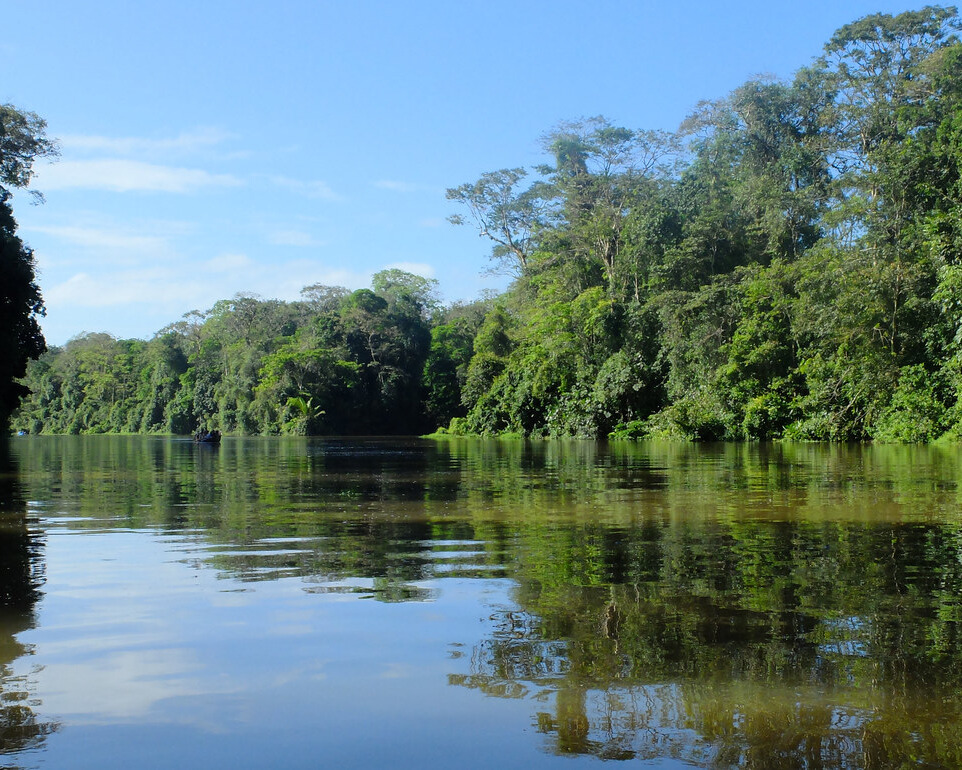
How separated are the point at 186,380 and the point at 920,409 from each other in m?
68.5

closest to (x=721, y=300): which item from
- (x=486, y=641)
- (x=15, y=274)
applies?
(x=15, y=274)

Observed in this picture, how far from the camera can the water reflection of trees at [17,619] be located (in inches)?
110

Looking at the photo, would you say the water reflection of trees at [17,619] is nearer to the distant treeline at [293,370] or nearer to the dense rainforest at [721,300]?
the dense rainforest at [721,300]

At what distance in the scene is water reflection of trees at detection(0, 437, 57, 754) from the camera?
2.80m

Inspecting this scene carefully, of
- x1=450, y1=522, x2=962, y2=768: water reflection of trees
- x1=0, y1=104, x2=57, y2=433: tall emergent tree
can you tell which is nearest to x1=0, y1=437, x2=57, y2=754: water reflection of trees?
x1=450, y1=522, x2=962, y2=768: water reflection of trees

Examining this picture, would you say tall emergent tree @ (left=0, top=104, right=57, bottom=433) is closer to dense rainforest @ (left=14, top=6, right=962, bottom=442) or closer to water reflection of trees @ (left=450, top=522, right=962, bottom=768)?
dense rainforest @ (left=14, top=6, right=962, bottom=442)

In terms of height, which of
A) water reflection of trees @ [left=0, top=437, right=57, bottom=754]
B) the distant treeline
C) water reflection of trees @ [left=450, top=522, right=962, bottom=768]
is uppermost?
the distant treeline

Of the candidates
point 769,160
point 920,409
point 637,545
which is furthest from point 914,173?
point 637,545

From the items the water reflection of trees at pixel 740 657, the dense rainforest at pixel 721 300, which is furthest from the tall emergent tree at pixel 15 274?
the water reflection of trees at pixel 740 657

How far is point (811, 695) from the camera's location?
3.06m

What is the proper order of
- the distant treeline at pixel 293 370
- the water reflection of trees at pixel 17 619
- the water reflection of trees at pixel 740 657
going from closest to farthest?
1. the water reflection of trees at pixel 740 657
2. the water reflection of trees at pixel 17 619
3. the distant treeline at pixel 293 370

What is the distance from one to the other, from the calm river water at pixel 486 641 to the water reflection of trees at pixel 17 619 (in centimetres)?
2

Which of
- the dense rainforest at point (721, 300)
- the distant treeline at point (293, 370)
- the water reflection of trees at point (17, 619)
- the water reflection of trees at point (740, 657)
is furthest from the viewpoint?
the distant treeline at point (293, 370)

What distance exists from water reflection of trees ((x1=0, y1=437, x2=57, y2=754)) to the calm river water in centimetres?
2
